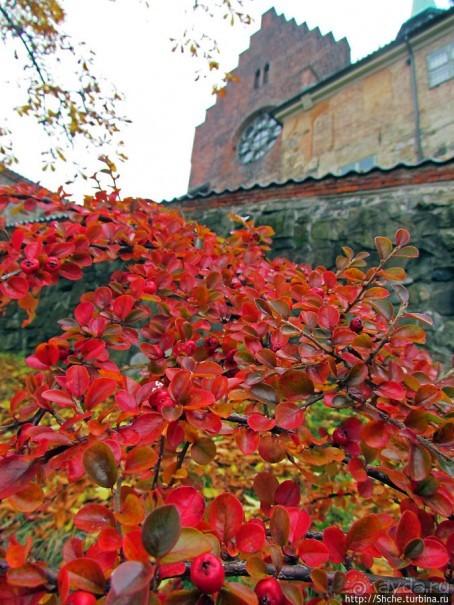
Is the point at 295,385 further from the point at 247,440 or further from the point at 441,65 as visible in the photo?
the point at 441,65

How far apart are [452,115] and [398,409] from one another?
909cm

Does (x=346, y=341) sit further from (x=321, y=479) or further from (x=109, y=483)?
(x=109, y=483)

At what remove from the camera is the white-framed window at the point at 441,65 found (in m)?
7.50

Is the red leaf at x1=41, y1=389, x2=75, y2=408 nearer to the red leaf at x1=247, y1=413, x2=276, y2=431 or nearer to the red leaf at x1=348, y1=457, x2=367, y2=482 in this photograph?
the red leaf at x1=247, y1=413, x2=276, y2=431

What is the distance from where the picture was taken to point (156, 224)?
1928mm

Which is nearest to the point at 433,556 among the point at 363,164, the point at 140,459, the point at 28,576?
the point at 140,459

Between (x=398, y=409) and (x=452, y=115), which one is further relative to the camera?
(x=452, y=115)

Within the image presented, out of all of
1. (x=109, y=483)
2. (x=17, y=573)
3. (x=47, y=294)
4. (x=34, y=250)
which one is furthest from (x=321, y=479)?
(x=47, y=294)

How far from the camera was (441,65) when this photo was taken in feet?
24.9

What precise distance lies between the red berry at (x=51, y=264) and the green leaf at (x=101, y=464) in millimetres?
860

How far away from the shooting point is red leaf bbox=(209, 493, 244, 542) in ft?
1.85

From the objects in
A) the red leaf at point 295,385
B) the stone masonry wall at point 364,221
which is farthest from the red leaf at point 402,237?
the stone masonry wall at point 364,221

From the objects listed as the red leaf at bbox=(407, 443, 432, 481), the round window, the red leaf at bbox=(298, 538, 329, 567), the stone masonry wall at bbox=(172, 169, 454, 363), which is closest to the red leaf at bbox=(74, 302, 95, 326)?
the red leaf at bbox=(298, 538, 329, 567)

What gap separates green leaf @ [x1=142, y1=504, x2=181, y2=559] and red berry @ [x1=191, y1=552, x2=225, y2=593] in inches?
3.0
